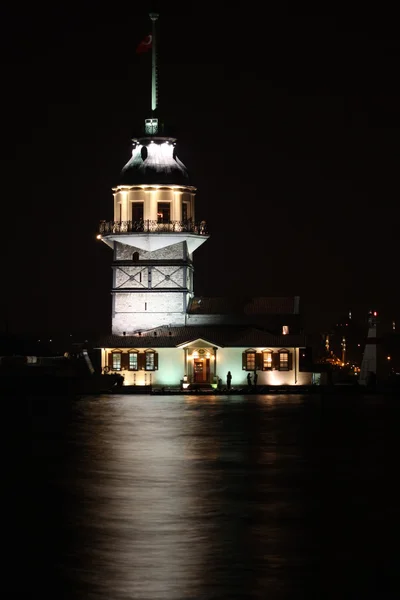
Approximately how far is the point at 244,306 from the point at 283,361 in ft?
23.8

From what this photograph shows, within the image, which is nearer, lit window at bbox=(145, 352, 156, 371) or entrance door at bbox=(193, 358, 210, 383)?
lit window at bbox=(145, 352, 156, 371)

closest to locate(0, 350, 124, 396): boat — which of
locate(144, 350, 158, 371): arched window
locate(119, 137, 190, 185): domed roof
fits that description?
locate(144, 350, 158, 371): arched window

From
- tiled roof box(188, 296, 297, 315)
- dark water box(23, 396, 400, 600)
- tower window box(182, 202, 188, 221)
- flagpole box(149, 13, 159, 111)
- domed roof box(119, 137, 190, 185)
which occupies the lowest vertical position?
dark water box(23, 396, 400, 600)

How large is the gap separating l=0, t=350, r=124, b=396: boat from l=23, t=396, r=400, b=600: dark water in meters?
42.1

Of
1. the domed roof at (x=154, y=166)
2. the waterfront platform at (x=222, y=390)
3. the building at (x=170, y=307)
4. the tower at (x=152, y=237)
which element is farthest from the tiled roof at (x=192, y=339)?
the domed roof at (x=154, y=166)

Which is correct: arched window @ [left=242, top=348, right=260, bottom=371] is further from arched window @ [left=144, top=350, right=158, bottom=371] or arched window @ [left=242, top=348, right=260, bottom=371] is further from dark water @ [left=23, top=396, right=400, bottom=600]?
dark water @ [left=23, top=396, right=400, bottom=600]

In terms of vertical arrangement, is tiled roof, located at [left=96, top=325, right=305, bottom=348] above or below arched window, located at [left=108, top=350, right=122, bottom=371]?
above

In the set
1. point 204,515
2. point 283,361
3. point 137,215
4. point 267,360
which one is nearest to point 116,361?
point 267,360

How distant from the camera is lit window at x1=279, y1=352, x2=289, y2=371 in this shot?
304 feet

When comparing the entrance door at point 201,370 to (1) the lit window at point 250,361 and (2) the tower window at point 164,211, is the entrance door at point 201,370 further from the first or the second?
(2) the tower window at point 164,211

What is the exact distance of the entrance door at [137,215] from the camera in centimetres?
9631

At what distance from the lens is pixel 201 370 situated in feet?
309

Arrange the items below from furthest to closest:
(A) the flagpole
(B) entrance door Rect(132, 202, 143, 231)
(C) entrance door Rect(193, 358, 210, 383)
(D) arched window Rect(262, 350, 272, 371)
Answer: (A) the flagpole, (B) entrance door Rect(132, 202, 143, 231), (C) entrance door Rect(193, 358, 210, 383), (D) arched window Rect(262, 350, 272, 371)

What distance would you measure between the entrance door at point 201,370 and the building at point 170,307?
6cm
